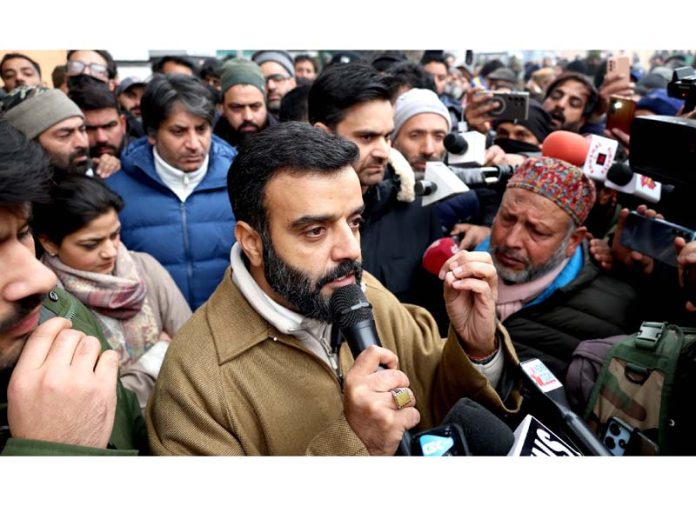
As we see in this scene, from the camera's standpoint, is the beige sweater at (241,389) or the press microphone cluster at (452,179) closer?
the beige sweater at (241,389)

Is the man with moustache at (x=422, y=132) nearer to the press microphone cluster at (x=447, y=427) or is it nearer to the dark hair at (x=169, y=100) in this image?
the dark hair at (x=169, y=100)

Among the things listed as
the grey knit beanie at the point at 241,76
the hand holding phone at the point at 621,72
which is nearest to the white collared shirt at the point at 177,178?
the grey knit beanie at the point at 241,76

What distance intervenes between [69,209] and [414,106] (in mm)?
1941

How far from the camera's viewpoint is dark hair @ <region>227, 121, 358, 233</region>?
1610 mm

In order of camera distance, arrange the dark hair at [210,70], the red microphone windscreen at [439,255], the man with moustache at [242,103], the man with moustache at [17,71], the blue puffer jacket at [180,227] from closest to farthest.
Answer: the red microphone windscreen at [439,255] → the blue puffer jacket at [180,227] → the man with moustache at [242,103] → the man with moustache at [17,71] → the dark hair at [210,70]

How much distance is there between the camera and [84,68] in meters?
5.25

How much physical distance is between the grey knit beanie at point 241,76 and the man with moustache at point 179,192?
1313 millimetres

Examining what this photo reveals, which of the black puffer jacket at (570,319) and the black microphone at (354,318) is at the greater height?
the black microphone at (354,318)

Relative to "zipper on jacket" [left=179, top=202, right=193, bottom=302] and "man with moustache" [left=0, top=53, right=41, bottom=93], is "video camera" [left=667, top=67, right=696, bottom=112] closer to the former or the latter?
"zipper on jacket" [left=179, top=202, right=193, bottom=302]

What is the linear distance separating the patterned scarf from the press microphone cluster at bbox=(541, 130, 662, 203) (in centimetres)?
194

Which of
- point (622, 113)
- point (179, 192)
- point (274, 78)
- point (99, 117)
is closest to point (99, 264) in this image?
point (179, 192)

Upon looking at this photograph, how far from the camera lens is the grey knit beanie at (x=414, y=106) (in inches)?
134

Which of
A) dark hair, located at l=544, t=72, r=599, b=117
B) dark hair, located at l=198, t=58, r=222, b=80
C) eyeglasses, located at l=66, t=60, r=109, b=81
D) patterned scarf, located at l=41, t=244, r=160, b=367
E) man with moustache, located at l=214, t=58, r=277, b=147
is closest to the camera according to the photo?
patterned scarf, located at l=41, t=244, r=160, b=367

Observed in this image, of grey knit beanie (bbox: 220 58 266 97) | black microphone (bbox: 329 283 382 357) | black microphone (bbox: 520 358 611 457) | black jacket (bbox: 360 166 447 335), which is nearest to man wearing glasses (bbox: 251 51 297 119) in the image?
grey knit beanie (bbox: 220 58 266 97)
